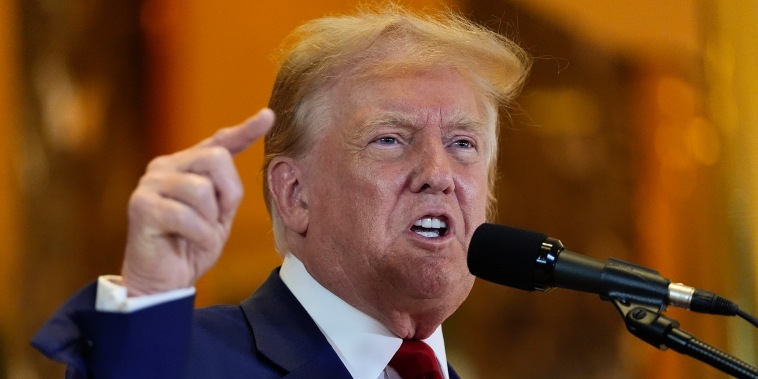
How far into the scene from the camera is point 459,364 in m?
3.28

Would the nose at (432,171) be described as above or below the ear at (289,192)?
above

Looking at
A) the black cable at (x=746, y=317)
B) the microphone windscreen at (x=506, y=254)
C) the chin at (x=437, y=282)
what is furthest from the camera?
the chin at (x=437, y=282)

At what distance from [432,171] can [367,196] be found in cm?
14

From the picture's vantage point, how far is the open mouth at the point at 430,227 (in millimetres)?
1998

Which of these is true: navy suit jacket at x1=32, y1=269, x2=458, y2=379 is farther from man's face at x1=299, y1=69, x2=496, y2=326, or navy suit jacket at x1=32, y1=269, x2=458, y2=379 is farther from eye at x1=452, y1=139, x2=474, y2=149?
eye at x1=452, y1=139, x2=474, y2=149

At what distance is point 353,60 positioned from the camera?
6.97 ft

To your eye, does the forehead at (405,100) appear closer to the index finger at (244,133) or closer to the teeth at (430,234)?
the teeth at (430,234)

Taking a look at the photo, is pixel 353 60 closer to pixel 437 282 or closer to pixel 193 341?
pixel 437 282

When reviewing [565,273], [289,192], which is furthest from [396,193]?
[565,273]

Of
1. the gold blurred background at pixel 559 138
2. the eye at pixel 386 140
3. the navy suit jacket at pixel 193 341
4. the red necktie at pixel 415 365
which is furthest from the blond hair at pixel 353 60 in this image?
the gold blurred background at pixel 559 138

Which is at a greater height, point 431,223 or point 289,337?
point 431,223

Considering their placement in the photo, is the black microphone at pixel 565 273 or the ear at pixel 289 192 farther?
the ear at pixel 289 192

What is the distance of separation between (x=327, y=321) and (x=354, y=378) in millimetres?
142

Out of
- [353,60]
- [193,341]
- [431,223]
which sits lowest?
[193,341]
